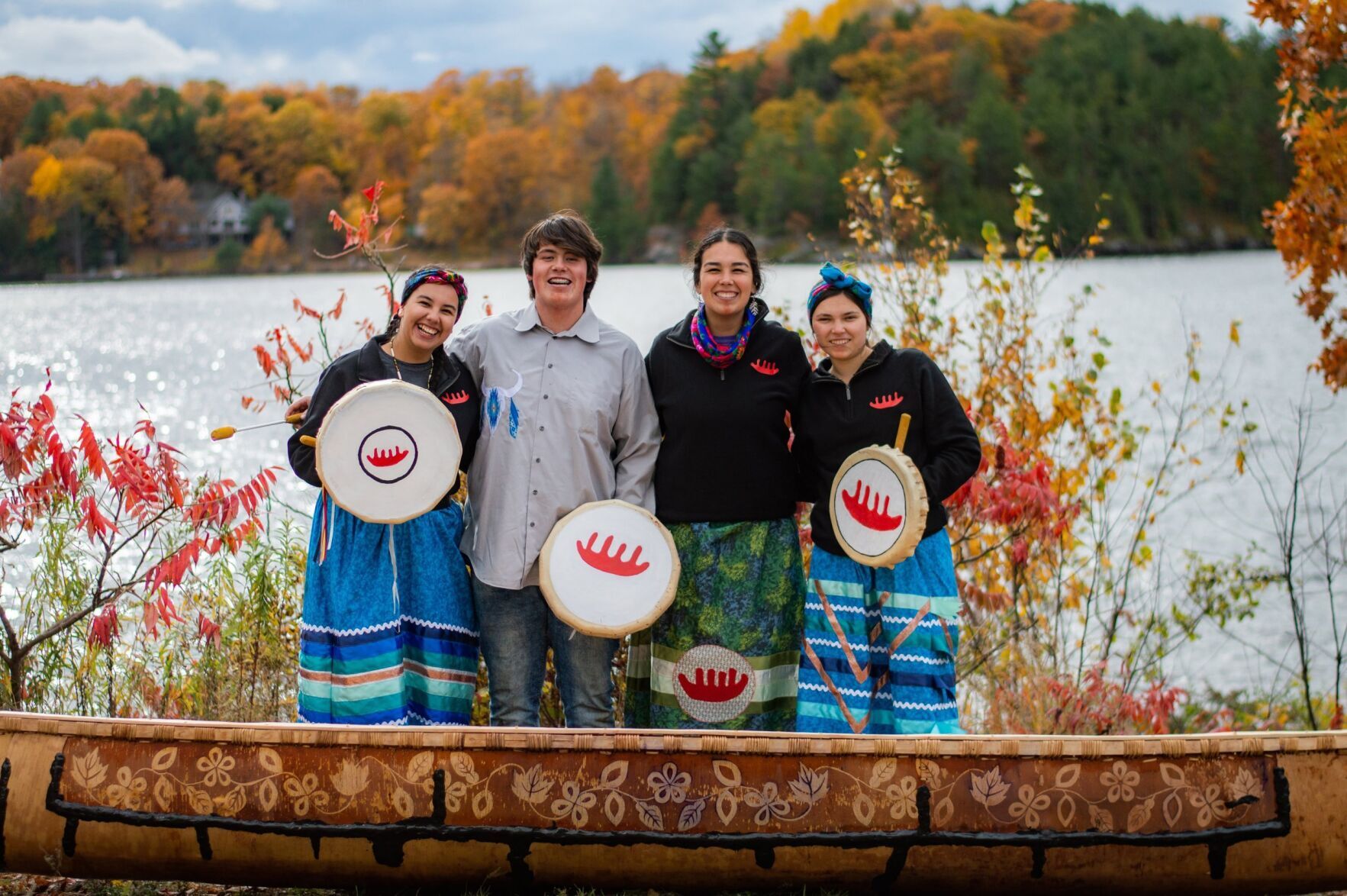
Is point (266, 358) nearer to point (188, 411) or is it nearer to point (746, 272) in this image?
point (746, 272)

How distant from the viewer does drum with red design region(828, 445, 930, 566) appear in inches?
141

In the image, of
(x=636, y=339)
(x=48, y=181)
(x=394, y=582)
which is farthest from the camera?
(x=48, y=181)

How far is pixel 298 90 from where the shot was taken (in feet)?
148

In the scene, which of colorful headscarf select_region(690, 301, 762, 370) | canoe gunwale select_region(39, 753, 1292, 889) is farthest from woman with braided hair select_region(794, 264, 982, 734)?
canoe gunwale select_region(39, 753, 1292, 889)

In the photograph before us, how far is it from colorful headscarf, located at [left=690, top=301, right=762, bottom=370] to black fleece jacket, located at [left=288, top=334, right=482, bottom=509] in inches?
27.5

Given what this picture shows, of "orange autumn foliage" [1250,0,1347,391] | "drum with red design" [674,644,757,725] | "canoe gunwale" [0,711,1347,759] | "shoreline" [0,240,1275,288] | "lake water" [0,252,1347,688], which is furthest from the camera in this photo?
"shoreline" [0,240,1275,288]

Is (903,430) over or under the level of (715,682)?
over

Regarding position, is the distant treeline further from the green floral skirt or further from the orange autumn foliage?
the orange autumn foliage

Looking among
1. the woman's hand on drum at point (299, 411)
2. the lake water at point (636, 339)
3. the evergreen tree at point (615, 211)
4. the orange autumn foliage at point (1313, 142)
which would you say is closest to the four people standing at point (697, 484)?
the woman's hand on drum at point (299, 411)

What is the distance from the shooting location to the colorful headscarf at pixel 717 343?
3742 mm

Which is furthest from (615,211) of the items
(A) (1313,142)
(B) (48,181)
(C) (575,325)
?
(C) (575,325)

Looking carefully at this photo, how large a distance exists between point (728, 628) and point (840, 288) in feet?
3.63

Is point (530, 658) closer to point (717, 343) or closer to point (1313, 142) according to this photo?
point (717, 343)

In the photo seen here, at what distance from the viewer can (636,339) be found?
578 inches
